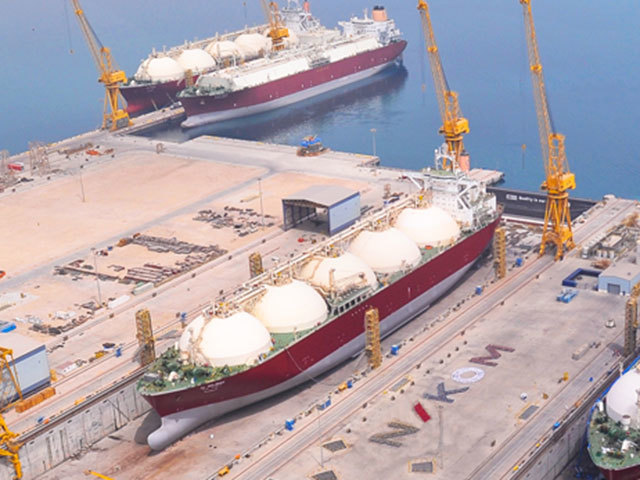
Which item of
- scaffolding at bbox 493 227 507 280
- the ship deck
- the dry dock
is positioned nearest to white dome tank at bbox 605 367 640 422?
the dry dock

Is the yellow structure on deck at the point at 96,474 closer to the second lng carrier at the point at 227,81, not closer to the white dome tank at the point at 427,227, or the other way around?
the white dome tank at the point at 427,227

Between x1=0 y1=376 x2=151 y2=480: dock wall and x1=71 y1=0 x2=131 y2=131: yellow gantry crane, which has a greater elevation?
x1=71 y1=0 x2=131 y2=131: yellow gantry crane

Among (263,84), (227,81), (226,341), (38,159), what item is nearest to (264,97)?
(263,84)

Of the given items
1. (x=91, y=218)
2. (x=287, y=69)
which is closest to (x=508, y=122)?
(x=287, y=69)

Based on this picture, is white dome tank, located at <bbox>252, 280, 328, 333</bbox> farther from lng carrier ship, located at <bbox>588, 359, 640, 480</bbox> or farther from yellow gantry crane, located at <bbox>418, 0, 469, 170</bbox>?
yellow gantry crane, located at <bbox>418, 0, 469, 170</bbox>

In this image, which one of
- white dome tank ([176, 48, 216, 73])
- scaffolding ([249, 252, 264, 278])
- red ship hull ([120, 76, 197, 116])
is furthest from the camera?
white dome tank ([176, 48, 216, 73])

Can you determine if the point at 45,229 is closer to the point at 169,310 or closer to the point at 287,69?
the point at 169,310

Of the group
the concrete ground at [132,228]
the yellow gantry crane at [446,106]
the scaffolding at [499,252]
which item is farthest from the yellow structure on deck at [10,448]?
the yellow gantry crane at [446,106]
